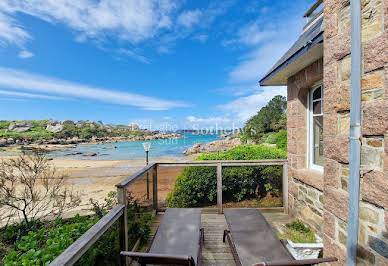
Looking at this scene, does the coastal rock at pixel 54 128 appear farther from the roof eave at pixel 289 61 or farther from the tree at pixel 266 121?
the roof eave at pixel 289 61

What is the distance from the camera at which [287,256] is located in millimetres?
1904

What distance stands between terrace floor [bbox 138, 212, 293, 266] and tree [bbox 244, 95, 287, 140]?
15.5m

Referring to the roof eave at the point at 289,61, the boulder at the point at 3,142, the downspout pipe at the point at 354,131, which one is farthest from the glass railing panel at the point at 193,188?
the boulder at the point at 3,142

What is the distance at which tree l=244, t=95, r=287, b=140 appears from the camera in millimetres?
18180

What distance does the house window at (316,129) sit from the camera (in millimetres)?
3033

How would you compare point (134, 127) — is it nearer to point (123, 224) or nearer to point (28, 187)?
point (28, 187)

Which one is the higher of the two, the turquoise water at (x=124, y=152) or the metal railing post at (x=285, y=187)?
the metal railing post at (x=285, y=187)

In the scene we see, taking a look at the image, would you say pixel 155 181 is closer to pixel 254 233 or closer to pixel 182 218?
pixel 182 218

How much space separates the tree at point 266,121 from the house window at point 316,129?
604 inches

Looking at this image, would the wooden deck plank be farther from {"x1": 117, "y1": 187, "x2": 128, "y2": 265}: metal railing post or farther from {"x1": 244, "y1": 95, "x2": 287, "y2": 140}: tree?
{"x1": 244, "y1": 95, "x2": 287, "y2": 140}: tree

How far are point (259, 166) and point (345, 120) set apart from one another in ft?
8.97

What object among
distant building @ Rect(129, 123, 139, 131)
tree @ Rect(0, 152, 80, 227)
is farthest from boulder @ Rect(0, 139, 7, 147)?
tree @ Rect(0, 152, 80, 227)

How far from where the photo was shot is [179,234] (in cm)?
232

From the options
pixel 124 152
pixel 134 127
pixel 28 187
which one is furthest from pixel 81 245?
pixel 134 127
